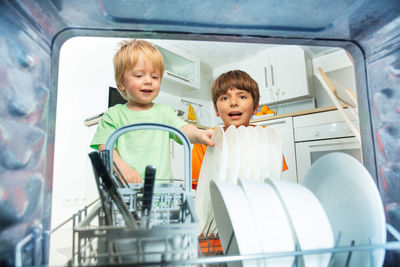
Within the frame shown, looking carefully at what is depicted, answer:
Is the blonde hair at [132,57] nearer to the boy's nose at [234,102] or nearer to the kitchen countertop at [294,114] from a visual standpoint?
the boy's nose at [234,102]

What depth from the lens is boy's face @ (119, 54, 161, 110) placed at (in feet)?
2.50

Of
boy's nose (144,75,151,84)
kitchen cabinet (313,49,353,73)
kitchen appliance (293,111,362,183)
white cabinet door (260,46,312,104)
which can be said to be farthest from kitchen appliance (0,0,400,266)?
kitchen cabinet (313,49,353,73)

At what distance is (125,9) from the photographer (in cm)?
39

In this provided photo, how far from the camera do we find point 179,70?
10.8 ft

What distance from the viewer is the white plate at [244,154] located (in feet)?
1.68

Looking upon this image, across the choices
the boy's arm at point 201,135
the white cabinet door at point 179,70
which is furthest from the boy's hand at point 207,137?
the white cabinet door at point 179,70

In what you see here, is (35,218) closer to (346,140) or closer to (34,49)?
(34,49)

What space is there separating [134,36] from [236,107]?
76 cm

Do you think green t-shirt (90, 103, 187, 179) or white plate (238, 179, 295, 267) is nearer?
white plate (238, 179, 295, 267)

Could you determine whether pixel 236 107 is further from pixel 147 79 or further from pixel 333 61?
pixel 333 61

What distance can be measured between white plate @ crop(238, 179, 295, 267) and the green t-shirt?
17.7 inches

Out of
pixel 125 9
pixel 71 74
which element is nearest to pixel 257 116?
pixel 71 74

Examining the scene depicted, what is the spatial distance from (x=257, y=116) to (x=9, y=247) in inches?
102

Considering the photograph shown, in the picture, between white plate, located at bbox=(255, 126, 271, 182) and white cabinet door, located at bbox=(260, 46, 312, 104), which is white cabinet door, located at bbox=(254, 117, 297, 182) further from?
white plate, located at bbox=(255, 126, 271, 182)
